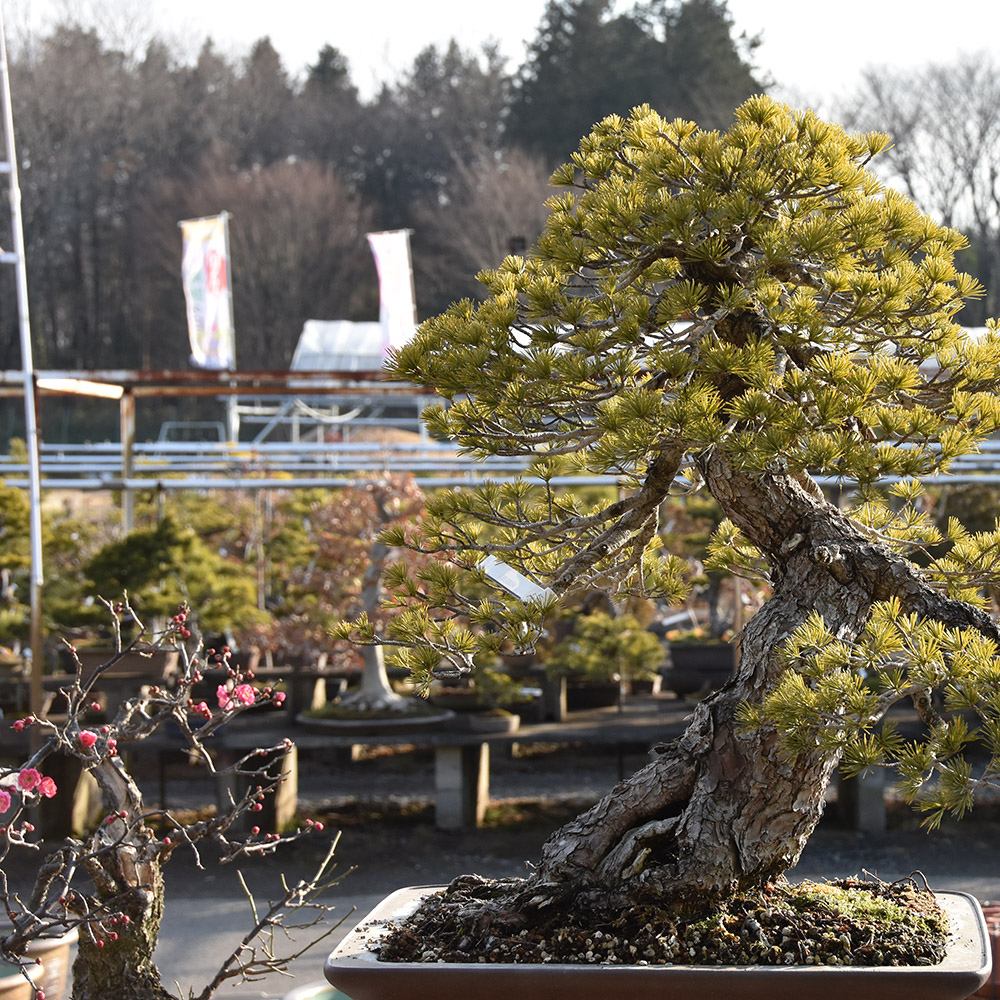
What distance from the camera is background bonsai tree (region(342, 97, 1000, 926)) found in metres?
1.43

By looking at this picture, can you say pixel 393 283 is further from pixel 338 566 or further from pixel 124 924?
pixel 124 924

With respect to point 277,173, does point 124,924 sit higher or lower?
lower

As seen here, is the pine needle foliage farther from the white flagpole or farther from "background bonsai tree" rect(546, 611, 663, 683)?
"background bonsai tree" rect(546, 611, 663, 683)

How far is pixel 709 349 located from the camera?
1482 millimetres

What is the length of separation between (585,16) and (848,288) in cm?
2260

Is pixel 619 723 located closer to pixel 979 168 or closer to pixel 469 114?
pixel 979 168

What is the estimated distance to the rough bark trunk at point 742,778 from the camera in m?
1.60

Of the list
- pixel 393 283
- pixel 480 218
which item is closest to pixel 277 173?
pixel 480 218

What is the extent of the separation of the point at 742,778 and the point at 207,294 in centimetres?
801

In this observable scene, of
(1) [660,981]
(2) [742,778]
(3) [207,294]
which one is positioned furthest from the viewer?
(3) [207,294]

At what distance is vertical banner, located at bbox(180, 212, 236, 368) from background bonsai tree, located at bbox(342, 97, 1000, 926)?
7.57 m

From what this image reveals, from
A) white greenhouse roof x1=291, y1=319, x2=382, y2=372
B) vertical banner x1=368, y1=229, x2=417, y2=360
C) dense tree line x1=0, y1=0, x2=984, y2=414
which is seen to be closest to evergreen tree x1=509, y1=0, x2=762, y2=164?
dense tree line x1=0, y1=0, x2=984, y2=414

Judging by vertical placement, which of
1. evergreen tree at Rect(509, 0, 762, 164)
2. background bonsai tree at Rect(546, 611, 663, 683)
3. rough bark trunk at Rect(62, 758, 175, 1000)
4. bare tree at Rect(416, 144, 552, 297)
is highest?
evergreen tree at Rect(509, 0, 762, 164)

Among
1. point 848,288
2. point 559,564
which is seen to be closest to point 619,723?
point 559,564
